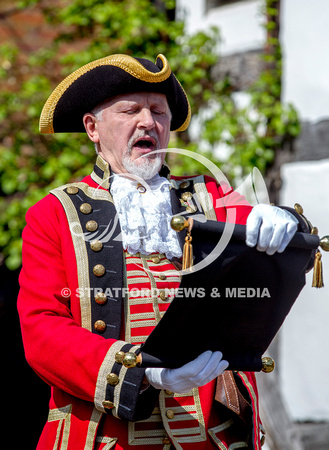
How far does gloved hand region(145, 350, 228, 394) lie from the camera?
1.66 m

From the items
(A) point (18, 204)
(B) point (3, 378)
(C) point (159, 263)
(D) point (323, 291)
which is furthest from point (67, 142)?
(C) point (159, 263)

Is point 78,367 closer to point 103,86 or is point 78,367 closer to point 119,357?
point 119,357

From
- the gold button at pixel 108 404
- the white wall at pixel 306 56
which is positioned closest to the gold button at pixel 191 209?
the gold button at pixel 108 404

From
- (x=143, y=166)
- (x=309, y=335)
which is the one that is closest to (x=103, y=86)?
(x=143, y=166)

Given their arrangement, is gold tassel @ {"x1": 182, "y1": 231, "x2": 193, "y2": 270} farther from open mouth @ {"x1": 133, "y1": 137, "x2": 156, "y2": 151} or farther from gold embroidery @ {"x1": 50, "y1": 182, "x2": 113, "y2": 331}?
open mouth @ {"x1": 133, "y1": 137, "x2": 156, "y2": 151}

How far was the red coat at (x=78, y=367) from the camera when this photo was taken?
1780 mm

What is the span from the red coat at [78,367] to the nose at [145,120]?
356 millimetres

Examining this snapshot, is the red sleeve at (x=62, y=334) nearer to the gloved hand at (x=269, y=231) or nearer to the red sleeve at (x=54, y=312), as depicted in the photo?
the red sleeve at (x=54, y=312)

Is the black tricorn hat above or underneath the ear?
above

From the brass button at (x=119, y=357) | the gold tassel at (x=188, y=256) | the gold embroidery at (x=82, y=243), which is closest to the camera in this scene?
the gold tassel at (x=188, y=256)

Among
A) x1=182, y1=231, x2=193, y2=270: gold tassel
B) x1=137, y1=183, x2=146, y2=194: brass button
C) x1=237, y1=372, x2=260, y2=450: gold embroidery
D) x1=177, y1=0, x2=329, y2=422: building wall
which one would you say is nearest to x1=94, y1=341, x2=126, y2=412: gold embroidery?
x1=182, y1=231, x2=193, y2=270: gold tassel

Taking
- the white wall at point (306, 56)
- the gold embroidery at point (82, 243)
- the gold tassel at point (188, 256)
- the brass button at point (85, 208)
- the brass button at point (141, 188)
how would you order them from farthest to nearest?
the white wall at point (306, 56), the brass button at point (141, 188), the brass button at point (85, 208), the gold embroidery at point (82, 243), the gold tassel at point (188, 256)

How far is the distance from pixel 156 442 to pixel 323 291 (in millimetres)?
2442

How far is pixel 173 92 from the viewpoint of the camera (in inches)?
89.4
